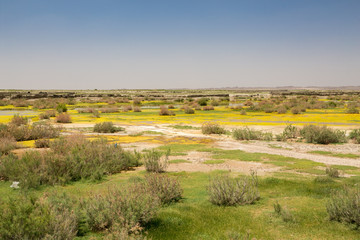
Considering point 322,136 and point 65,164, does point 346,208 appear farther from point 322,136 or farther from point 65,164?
point 322,136

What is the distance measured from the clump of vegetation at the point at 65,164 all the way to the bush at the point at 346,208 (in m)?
7.90

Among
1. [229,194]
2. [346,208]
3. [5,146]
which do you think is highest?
[346,208]

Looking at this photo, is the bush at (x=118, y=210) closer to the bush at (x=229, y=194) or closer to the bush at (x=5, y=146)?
the bush at (x=229, y=194)

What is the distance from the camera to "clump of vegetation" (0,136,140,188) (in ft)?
31.3

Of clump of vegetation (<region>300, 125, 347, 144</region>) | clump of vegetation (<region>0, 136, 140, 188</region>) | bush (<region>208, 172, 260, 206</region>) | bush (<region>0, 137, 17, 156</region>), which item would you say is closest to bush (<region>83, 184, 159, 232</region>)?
bush (<region>208, 172, 260, 206</region>)

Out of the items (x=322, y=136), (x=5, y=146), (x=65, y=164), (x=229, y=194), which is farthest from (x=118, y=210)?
(x=322, y=136)

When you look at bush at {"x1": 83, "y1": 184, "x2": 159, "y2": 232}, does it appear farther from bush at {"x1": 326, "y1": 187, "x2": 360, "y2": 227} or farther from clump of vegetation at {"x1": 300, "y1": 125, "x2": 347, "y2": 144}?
clump of vegetation at {"x1": 300, "y1": 125, "x2": 347, "y2": 144}

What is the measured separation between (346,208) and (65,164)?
30.2 feet

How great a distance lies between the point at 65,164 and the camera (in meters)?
10.4

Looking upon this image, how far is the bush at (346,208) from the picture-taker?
20.6 ft

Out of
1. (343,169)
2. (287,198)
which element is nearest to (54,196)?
(287,198)

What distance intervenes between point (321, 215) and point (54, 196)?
22.2 feet

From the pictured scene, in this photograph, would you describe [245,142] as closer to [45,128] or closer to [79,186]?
[79,186]

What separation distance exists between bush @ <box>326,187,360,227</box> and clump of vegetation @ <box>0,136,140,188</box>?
25.9 feet
